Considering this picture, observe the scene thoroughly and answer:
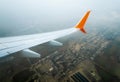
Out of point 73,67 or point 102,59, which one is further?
point 102,59

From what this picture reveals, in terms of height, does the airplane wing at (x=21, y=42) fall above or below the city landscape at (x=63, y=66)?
above

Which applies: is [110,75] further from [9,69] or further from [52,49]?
[9,69]

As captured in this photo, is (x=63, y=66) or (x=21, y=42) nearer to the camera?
(x=21, y=42)

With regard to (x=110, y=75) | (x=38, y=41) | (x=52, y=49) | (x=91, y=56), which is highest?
(x=38, y=41)

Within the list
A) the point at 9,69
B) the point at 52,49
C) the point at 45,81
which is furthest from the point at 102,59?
the point at 9,69

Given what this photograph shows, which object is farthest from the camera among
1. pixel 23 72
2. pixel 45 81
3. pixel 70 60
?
pixel 70 60

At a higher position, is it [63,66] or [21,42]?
[21,42]

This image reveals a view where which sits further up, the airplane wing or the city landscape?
the airplane wing

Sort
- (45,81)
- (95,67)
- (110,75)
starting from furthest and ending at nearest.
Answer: (95,67) → (110,75) → (45,81)

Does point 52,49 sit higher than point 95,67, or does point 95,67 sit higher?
point 52,49

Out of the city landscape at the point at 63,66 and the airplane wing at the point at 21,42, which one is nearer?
the airplane wing at the point at 21,42

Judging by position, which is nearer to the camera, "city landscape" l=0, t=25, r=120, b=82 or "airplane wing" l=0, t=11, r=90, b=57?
"airplane wing" l=0, t=11, r=90, b=57
